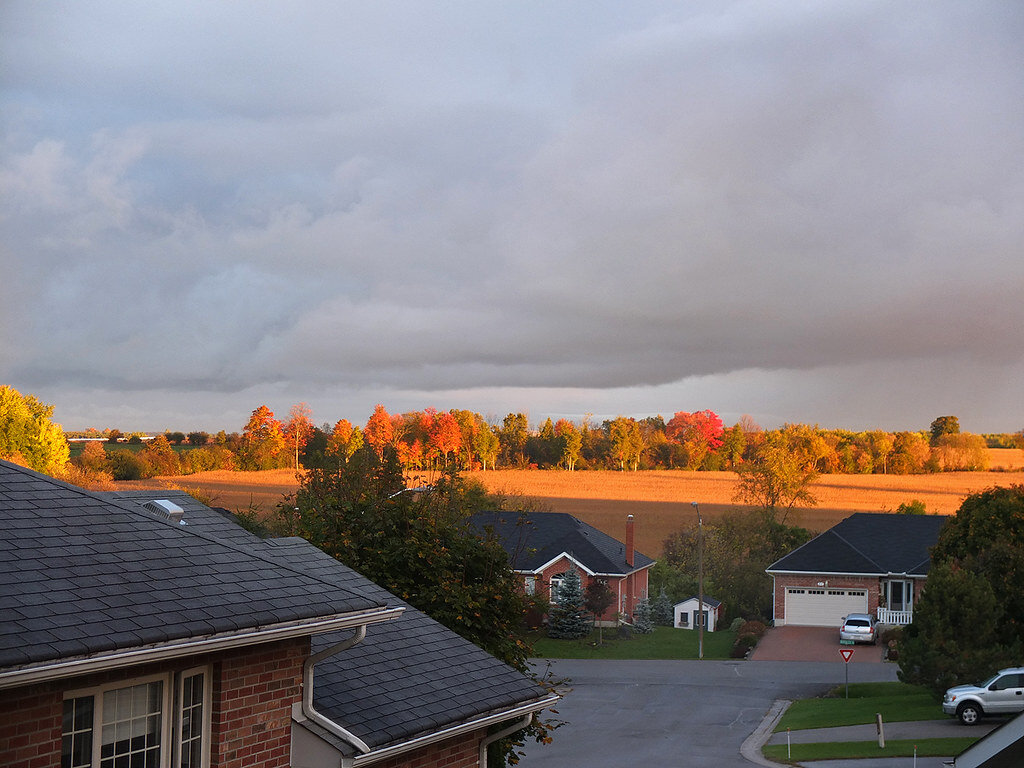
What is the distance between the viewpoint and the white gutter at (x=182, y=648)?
22.3ft

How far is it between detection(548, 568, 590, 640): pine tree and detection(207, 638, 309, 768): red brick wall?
162 feet

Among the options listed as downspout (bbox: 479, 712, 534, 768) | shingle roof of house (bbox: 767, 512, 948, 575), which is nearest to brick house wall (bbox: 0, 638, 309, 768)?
downspout (bbox: 479, 712, 534, 768)

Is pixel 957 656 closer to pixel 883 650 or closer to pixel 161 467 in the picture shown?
A: pixel 883 650

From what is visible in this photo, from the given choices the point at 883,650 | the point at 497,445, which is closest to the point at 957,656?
the point at 883,650

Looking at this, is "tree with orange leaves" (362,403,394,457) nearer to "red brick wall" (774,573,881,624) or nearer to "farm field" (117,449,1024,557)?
"farm field" (117,449,1024,557)

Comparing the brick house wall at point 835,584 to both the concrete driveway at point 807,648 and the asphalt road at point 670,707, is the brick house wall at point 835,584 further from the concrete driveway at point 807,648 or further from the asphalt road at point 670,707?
the asphalt road at point 670,707

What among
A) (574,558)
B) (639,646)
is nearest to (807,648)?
(639,646)

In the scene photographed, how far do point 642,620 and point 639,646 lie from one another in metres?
5.08

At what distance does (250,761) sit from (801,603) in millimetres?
58548

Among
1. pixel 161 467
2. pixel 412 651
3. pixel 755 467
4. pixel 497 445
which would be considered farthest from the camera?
pixel 497 445

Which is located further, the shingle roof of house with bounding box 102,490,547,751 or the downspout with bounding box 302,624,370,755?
the shingle roof of house with bounding box 102,490,547,751

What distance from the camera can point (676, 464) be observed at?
14850 centimetres

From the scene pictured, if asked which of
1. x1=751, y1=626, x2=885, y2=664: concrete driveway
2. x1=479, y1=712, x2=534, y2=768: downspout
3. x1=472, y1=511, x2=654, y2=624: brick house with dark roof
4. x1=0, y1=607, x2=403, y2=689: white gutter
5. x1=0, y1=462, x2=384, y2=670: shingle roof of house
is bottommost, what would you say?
x1=751, y1=626, x2=885, y2=664: concrete driveway

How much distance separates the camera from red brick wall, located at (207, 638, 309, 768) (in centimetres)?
892
